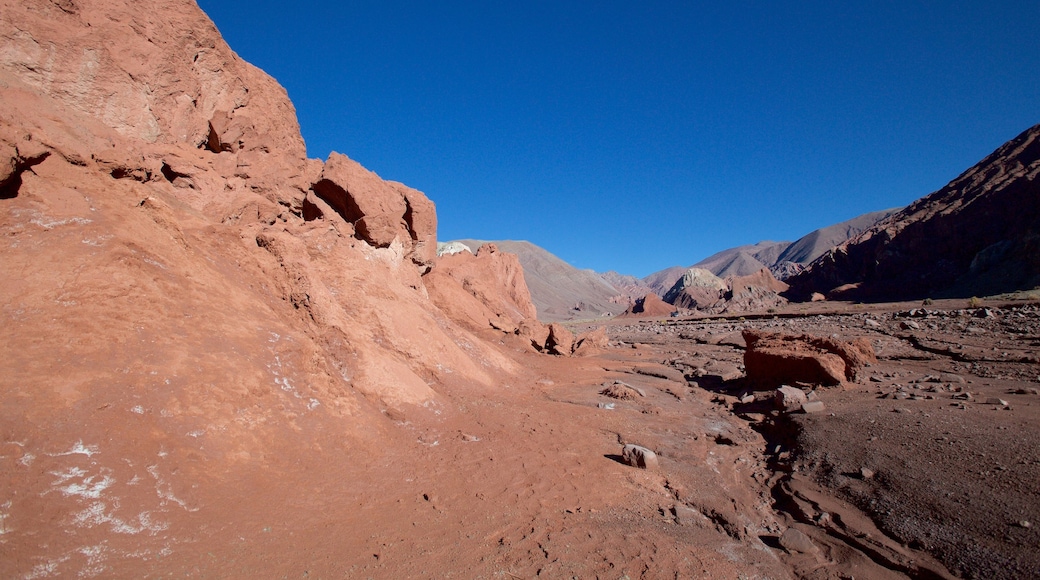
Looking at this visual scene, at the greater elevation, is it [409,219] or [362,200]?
[409,219]

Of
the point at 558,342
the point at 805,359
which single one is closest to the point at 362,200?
the point at 558,342

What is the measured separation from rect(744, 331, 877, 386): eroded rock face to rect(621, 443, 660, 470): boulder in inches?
225

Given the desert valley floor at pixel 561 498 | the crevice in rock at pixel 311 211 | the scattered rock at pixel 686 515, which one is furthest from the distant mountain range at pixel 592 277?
the scattered rock at pixel 686 515

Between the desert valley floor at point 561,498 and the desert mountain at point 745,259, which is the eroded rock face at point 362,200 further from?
the desert mountain at point 745,259

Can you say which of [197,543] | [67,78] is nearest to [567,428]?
[197,543]

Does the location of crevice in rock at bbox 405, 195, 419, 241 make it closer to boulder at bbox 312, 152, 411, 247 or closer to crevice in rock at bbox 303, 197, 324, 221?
boulder at bbox 312, 152, 411, 247

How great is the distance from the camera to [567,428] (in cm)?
749

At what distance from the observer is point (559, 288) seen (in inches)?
4488

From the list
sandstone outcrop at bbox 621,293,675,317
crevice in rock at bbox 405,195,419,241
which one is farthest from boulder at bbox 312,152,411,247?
sandstone outcrop at bbox 621,293,675,317

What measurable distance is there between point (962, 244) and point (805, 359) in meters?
45.1

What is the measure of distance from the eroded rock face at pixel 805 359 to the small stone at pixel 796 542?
6.26 meters

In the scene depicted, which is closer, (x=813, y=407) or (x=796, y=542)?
(x=796, y=542)

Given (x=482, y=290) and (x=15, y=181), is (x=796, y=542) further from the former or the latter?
(x=482, y=290)

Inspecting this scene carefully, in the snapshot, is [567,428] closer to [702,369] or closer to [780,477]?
[780,477]
